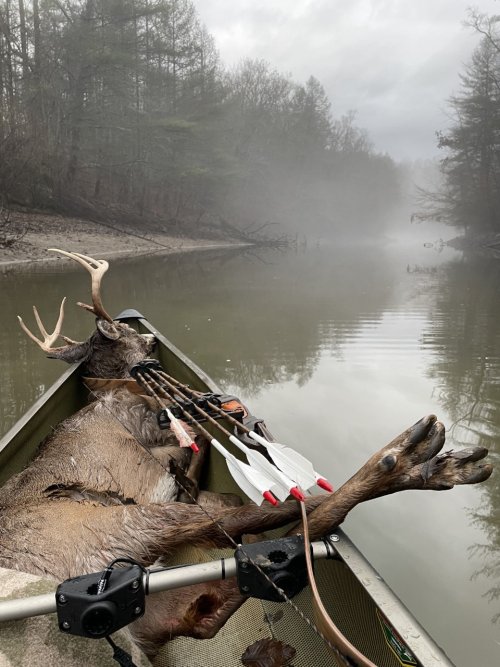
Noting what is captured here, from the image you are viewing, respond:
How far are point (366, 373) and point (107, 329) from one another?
357 centimetres

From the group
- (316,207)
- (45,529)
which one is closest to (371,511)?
(45,529)

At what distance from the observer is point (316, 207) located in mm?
61531

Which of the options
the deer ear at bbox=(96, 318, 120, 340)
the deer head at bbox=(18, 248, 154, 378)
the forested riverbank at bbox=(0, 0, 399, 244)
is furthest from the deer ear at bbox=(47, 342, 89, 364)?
the forested riverbank at bbox=(0, 0, 399, 244)

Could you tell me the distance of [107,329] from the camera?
5.12 m

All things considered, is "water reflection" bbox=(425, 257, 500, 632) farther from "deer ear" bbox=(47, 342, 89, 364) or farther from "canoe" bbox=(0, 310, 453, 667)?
"deer ear" bbox=(47, 342, 89, 364)

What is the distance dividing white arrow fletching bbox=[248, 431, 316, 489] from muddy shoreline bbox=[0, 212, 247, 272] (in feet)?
50.3

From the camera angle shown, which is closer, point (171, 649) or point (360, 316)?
point (171, 649)

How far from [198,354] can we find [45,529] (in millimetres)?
5468

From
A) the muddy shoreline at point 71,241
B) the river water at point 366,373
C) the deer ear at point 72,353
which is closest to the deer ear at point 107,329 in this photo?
the deer ear at point 72,353

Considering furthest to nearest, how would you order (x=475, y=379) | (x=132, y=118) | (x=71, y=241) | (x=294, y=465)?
1. (x=132, y=118)
2. (x=71, y=241)
3. (x=475, y=379)
4. (x=294, y=465)

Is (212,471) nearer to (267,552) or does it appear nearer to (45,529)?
(45,529)

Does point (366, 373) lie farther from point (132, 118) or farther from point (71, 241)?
point (132, 118)

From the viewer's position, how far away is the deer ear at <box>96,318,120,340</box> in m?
5.04

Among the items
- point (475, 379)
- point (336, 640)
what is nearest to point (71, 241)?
point (475, 379)
